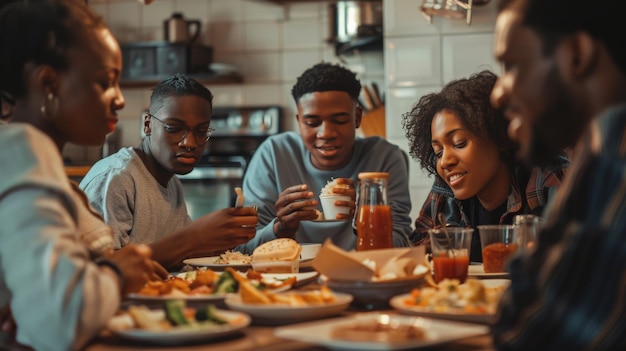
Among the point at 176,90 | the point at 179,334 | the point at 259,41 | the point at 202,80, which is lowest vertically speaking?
the point at 179,334

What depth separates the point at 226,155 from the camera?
19.4 feet

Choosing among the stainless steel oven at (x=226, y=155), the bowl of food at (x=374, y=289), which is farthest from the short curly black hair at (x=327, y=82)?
the stainless steel oven at (x=226, y=155)

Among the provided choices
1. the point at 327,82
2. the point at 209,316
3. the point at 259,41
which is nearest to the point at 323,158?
the point at 327,82

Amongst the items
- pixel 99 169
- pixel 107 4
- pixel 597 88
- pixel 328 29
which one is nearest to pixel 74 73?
pixel 597 88

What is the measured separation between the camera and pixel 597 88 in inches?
46.1

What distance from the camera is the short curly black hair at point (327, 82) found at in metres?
3.49

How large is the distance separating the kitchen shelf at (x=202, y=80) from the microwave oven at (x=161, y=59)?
2cm

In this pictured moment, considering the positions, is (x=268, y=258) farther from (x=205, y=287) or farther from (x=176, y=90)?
(x=176, y=90)

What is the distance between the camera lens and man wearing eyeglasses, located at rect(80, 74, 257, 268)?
2609 millimetres

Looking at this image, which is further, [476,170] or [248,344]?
[476,170]

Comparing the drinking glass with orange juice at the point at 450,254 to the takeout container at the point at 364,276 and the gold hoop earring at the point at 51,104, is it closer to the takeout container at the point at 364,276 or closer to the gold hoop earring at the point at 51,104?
the takeout container at the point at 364,276

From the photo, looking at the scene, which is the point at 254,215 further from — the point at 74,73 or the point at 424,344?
the point at 424,344

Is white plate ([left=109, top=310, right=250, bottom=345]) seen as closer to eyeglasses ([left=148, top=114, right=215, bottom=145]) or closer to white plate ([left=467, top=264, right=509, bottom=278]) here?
white plate ([left=467, top=264, right=509, bottom=278])

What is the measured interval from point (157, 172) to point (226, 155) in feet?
9.88
